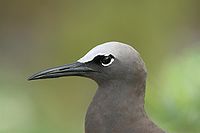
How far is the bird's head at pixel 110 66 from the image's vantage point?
3.86 m

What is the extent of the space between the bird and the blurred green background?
2528 millimetres

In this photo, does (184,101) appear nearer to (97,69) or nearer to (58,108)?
(97,69)

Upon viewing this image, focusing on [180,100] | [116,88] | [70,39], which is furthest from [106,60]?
[70,39]

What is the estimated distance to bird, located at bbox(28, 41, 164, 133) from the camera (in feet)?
12.7

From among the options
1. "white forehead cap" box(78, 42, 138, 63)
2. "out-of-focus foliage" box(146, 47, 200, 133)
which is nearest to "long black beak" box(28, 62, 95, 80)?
"white forehead cap" box(78, 42, 138, 63)

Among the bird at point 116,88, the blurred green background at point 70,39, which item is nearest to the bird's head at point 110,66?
the bird at point 116,88

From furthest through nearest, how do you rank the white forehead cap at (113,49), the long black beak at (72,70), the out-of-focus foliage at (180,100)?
the out-of-focus foliage at (180,100) < the long black beak at (72,70) < the white forehead cap at (113,49)

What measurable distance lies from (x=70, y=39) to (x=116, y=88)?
5662 millimetres

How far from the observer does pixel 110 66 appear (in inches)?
154

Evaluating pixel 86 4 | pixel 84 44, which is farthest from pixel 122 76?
pixel 86 4

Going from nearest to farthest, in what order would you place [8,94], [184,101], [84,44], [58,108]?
1. [184,101]
2. [8,94]
3. [58,108]
4. [84,44]

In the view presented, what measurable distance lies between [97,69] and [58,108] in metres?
3.96

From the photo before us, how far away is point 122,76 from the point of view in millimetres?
3910

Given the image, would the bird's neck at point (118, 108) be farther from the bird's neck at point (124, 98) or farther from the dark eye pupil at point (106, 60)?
the dark eye pupil at point (106, 60)
